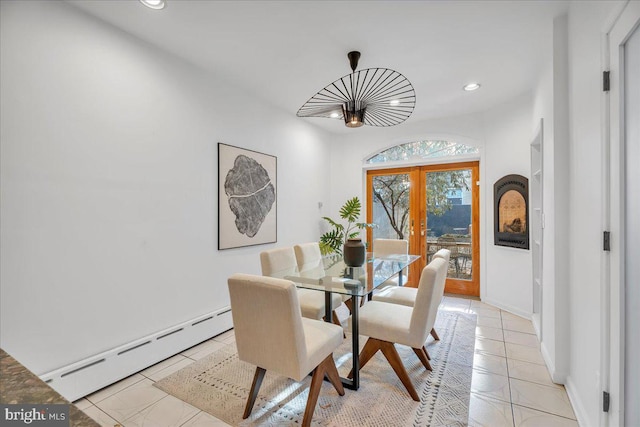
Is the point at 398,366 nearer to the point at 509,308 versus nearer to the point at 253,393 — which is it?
the point at 253,393

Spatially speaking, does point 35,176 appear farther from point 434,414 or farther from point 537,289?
point 537,289

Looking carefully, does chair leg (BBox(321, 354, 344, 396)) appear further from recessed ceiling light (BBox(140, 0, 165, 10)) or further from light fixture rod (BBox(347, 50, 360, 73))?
recessed ceiling light (BBox(140, 0, 165, 10))

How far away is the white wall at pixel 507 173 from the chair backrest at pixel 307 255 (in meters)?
2.55

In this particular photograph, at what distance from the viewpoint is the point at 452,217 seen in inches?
181

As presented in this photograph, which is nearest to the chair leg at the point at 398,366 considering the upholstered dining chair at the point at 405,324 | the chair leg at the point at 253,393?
the upholstered dining chair at the point at 405,324

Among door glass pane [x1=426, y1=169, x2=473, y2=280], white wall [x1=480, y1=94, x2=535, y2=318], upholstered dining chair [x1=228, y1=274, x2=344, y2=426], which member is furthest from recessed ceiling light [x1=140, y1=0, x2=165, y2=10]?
door glass pane [x1=426, y1=169, x2=473, y2=280]

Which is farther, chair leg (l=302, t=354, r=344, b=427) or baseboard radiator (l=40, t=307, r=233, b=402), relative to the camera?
baseboard radiator (l=40, t=307, r=233, b=402)

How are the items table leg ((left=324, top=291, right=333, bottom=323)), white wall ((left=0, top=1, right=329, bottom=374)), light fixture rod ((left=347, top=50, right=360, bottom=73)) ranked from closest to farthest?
white wall ((left=0, top=1, right=329, bottom=374))
table leg ((left=324, top=291, right=333, bottom=323))
light fixture rod ((left=347, top=50, right=360, bottom=73))

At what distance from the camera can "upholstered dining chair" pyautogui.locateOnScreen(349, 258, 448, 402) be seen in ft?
6.39

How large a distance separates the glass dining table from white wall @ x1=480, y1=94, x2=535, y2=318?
5.26ft

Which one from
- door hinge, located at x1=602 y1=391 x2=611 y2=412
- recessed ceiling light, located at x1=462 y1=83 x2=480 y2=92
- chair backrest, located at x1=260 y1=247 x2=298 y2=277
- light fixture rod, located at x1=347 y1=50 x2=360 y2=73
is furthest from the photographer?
recessed ceiling light, located at x1=462 y1=83 x2=480 y2=92

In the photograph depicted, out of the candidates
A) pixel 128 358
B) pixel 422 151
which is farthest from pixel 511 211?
pixel 128 358

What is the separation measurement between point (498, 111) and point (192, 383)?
472 cm

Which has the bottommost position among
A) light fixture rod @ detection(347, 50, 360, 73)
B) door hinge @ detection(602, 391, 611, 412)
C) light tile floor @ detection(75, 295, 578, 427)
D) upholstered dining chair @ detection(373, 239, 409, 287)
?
light tile floor @ detection(75, 295, 578, 427)
